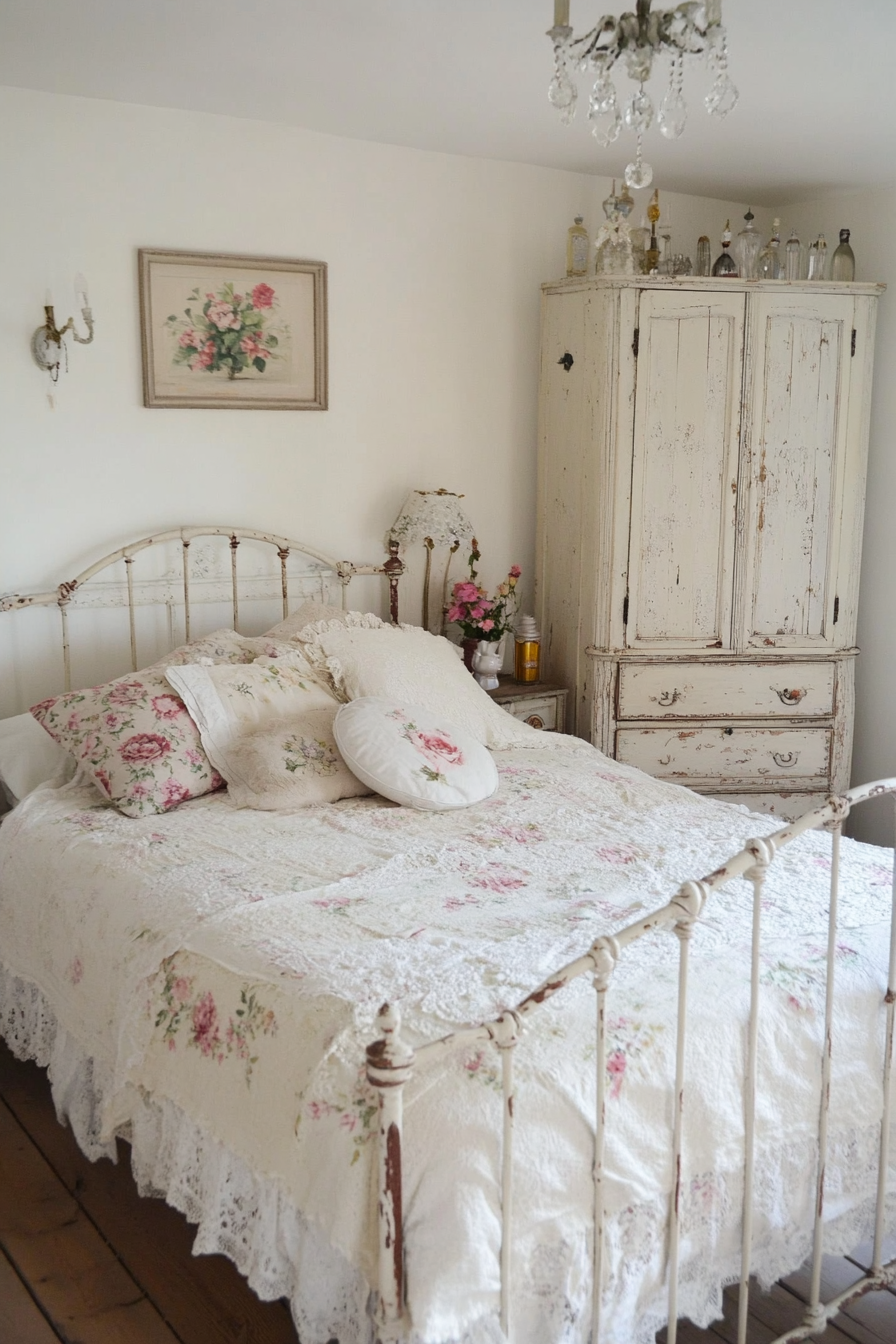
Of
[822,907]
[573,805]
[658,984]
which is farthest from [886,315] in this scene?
[658,984]

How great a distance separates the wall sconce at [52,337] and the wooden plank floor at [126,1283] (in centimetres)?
199

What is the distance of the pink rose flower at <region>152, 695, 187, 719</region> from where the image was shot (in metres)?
2.88

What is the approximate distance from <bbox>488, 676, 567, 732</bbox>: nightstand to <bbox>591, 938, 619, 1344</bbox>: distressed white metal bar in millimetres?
2272

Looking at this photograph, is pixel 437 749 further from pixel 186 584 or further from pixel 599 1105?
pixel 599 1105

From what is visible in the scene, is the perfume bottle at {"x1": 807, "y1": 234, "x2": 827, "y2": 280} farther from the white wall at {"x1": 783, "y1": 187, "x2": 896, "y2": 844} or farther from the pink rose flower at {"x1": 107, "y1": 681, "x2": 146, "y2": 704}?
the pink rose flower at {"x1": 107, "y1": 681, "x2": 146, "y2": 704}

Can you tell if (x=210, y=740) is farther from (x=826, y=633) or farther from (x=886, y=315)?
(x=886, y=315)

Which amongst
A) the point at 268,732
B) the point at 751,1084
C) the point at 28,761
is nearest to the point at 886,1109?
the point at 751,1084

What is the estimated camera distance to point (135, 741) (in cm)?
280

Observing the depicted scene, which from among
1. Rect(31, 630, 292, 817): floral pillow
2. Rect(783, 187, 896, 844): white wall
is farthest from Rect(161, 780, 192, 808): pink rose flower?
Rect(783, 187, 896, 844): white wall

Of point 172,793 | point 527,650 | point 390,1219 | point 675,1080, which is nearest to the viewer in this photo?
point 390,1219

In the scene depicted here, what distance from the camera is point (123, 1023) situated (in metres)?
2.08

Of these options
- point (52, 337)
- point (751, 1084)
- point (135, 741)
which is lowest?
point (751, 1084)

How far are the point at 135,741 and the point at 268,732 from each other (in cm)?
31

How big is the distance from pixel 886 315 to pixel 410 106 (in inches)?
70.0
